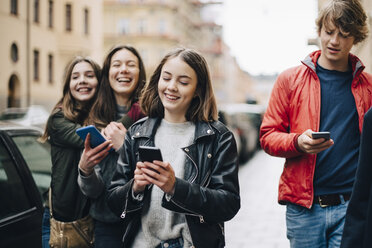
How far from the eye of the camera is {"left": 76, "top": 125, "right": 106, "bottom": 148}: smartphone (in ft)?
9.09

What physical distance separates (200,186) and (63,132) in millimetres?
1165

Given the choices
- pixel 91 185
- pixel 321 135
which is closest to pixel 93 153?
pixel 91 185

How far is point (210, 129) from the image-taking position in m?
2.72

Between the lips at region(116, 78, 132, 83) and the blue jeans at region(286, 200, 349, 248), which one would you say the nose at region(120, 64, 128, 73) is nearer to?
the lips at region(116, 78, 132, 83)

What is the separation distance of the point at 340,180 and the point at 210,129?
0.83m

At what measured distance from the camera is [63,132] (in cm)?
334

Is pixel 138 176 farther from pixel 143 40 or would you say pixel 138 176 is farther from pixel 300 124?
pixel 143 40

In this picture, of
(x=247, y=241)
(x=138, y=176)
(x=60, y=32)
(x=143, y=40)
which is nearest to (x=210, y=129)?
(x=138, y=176)

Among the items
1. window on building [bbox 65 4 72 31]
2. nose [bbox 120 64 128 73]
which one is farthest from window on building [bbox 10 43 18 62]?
nose [bbox 120 64 128 73]

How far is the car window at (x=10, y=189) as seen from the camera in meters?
3.40

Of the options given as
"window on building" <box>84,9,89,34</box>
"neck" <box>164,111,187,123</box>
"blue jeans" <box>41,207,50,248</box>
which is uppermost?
"window on building" <box>84,9,89,34</box>

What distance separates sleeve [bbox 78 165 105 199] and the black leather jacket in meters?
0.37

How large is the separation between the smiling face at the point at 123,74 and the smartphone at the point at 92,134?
2.21 feet

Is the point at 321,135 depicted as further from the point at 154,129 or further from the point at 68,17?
the point at 68,17
